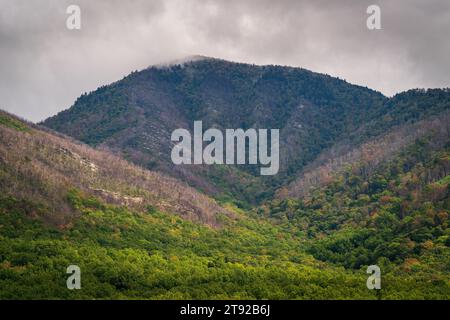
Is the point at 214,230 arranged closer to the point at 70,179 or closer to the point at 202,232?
the point at 202,232

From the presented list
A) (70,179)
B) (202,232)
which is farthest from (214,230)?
(70,179)

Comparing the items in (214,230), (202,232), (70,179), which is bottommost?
(202,232)

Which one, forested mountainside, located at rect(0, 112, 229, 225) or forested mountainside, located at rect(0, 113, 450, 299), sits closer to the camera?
forested mountainside, located at rect(0, 113, 450, 299)

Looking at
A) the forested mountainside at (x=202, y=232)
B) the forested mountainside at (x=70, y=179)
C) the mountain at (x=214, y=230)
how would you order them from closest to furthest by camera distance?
the forested mountainside at (x=202, y=232), the mountain at (x=214, y=230), the forested mountainside at (x=70, y=179)

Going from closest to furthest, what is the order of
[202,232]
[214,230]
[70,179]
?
[70,179] < [202,232] < [214,230]

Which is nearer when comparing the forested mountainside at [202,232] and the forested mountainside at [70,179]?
the forested mountainside at [202,232]

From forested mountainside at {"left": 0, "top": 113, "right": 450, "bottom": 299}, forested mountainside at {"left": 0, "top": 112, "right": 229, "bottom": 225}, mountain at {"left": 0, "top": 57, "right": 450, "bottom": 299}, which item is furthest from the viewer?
forested mountainside at {"left": 0, "top": 112, "right": 229, "bottom": 225}
